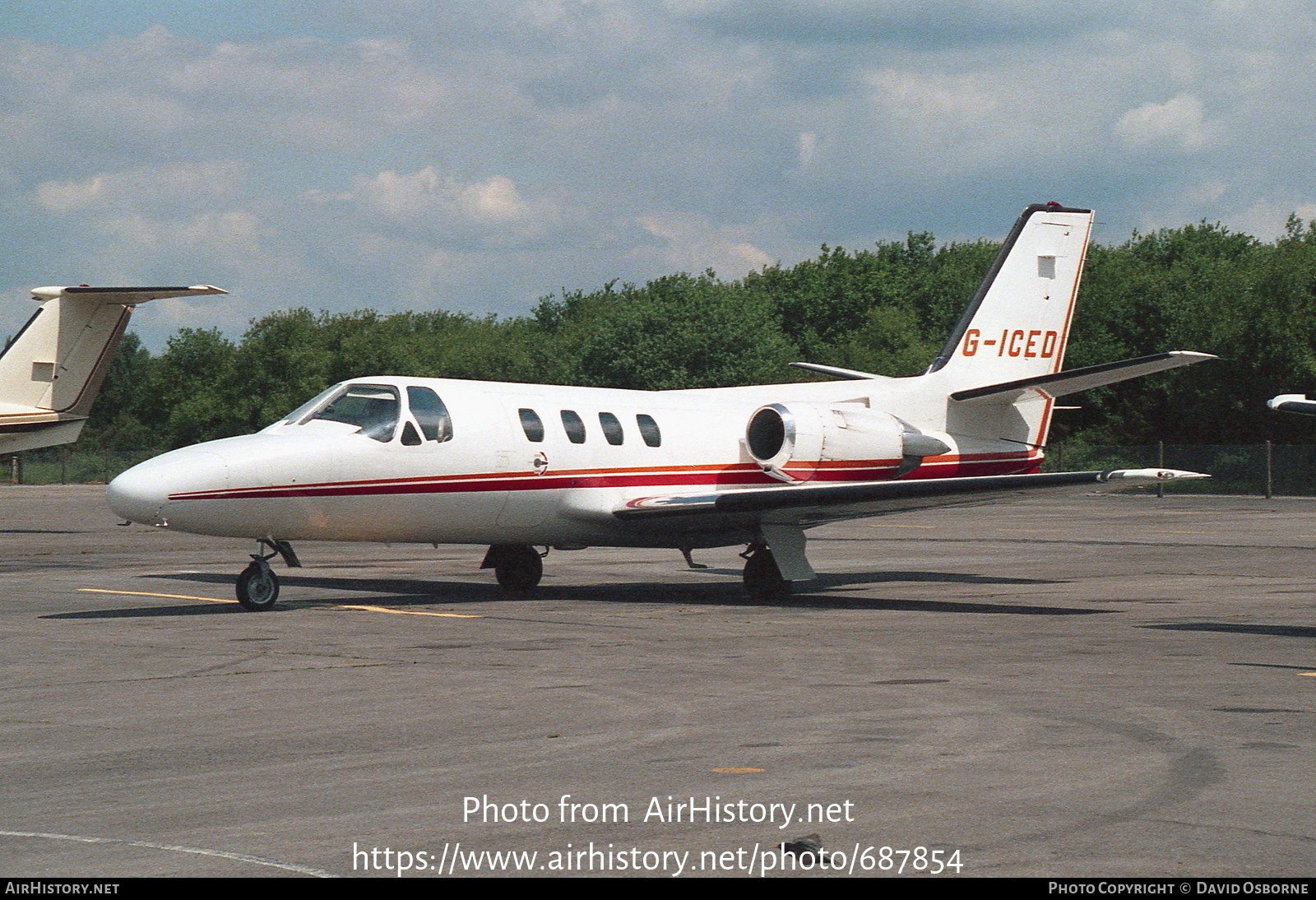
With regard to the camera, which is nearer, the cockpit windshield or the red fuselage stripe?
the red fuselage stripe

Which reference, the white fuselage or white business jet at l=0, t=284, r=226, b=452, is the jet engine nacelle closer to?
the white fuselage

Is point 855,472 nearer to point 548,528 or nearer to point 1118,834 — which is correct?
point 548,528

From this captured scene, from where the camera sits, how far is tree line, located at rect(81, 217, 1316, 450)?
220 ft

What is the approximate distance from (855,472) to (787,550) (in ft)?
7.28

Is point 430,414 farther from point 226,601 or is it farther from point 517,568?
point 226,601

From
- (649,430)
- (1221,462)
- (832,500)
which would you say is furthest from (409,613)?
(1221,462)

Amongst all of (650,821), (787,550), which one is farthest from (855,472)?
(650,821)

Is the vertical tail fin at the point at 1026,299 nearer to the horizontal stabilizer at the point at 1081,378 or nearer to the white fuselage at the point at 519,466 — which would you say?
the horizontal stabilizer at the point at 1081,378

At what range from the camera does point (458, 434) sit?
1869 cm

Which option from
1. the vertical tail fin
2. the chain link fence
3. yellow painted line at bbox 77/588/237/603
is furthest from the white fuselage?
the chain link fence

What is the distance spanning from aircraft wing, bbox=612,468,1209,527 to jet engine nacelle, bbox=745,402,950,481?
1107 millimetres

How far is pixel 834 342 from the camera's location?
355 ft

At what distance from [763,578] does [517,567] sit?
333 cm

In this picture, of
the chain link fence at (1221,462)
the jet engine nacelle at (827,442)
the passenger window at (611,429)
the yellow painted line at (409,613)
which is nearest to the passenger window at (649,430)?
the passenger window at (611,429)
